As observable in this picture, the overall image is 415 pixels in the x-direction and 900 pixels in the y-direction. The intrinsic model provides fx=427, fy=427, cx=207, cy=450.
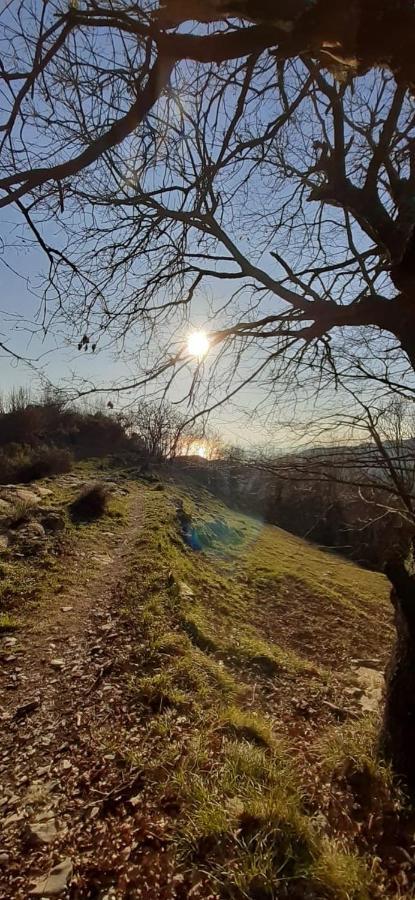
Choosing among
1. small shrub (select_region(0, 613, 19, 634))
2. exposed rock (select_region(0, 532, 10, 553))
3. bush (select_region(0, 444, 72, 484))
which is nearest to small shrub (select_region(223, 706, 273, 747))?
small shrub (select_region(0, 613, 19, 634))

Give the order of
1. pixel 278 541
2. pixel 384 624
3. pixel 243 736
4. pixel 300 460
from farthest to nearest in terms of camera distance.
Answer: pixel 278 541 → pixel 384 624 → pixel 243 736 → pixel 300 460

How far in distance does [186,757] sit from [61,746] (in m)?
1.02

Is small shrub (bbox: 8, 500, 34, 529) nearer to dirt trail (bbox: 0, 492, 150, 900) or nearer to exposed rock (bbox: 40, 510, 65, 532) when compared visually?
exposed rock (bbox: 40, 510, 65, 532)

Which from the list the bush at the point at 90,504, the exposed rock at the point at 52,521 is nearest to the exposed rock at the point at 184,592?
the exposed rock at the point at 52,521

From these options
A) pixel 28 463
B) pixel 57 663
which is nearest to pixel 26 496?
pixel 28 463

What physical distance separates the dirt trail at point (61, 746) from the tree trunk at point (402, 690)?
6.54 ft

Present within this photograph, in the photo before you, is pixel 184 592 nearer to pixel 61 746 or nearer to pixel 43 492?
pixel 61 746

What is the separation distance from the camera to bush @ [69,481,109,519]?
1246 centimetres

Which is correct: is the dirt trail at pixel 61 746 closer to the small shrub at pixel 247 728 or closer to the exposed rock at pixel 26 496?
the small shrub at pixel 247 728

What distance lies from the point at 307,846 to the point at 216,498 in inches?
1015

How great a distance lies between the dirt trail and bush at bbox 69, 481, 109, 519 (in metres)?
6.33

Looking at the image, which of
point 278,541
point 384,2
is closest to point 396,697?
point 384,2

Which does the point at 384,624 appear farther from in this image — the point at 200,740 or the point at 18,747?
the point at 18,747

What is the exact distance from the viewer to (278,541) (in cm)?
2130
